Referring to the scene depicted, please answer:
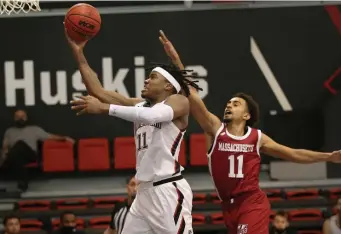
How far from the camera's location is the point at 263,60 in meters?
12.9

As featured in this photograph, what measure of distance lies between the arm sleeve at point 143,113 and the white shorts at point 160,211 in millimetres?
543

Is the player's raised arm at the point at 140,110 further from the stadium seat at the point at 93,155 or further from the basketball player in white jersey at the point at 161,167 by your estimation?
the stadium seat at the point at 93,155

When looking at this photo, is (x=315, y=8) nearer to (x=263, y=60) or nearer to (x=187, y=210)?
(x=263, y=60)

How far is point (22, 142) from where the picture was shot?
12.2m

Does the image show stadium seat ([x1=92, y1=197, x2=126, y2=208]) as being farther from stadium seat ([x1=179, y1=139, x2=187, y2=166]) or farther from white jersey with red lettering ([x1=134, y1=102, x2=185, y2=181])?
white jersey with red lettering ([x1=134, y1=102, x2=185, y2=181])

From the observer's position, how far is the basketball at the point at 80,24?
18.4 feet

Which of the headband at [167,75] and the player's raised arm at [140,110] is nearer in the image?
the player's raised arm at [140,110]

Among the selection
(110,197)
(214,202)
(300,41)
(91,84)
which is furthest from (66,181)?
(91,84)

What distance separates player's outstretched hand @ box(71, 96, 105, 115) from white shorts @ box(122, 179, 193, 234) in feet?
2.60

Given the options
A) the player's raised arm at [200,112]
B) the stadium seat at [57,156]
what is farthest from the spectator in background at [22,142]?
the player's raised arm at [200,112]

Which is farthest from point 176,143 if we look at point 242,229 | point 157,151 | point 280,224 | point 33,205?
point 33,205

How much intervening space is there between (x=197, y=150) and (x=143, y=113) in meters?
7.61

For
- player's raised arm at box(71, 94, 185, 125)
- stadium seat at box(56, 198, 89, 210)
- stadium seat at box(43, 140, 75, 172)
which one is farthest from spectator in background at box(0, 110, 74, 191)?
player's raised arm at box(71, 94, 185, 125)

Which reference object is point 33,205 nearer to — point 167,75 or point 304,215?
point 304,215
